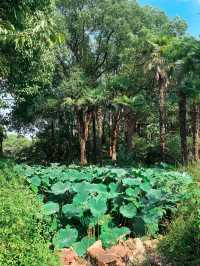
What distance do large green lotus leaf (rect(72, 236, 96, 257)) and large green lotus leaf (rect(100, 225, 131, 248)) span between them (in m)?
0.23

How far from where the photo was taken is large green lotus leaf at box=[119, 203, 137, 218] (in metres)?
11.0

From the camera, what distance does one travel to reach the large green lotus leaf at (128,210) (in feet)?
36.2

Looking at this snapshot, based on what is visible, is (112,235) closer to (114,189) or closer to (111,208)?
(111,208)

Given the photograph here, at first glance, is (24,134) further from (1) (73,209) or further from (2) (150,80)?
(1) (73,209)

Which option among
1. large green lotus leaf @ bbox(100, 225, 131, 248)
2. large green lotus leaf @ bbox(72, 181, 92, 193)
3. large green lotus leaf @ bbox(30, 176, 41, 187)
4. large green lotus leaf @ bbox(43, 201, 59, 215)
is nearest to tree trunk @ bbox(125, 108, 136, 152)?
large green lotus leaf @ bbox(30, 176, 41, 187)

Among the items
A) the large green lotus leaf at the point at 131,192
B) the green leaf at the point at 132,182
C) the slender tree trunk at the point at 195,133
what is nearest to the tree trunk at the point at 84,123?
the slender tree trunk at the point at 195,133

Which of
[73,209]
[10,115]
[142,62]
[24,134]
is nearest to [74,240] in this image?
[73,209]

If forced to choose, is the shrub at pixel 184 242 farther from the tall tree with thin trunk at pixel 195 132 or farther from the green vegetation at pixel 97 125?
the tall tree with thin trunk at pixel 195 132

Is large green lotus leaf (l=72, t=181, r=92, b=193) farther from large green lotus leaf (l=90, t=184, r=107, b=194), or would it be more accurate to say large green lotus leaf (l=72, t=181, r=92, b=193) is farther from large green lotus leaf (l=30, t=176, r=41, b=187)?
large green lotus leaf (l=30, t=176, r=41, b=187)

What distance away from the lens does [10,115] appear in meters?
48.8

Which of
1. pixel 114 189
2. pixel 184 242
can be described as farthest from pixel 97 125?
pixel 184 242

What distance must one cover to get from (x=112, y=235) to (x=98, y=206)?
86 centimetres

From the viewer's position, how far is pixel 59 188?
12.8m

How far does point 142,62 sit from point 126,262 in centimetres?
2743
